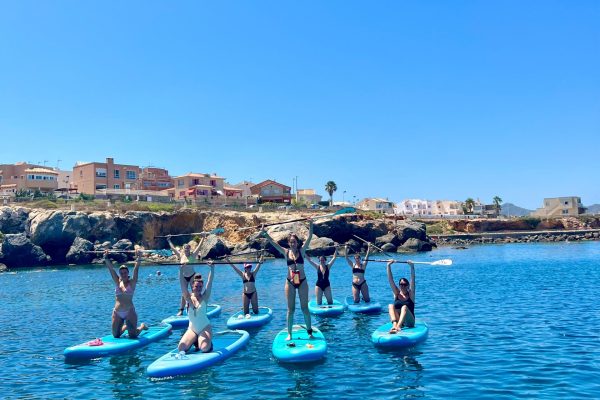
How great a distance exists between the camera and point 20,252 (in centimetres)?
5866

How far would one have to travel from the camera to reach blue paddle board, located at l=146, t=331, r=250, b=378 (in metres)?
12.5

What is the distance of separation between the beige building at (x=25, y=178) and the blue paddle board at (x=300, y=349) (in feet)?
264

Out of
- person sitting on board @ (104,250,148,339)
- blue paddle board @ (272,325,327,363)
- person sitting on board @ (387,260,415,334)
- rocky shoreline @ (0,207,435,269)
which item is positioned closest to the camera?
blue paddle board @ (272,325,327,363)

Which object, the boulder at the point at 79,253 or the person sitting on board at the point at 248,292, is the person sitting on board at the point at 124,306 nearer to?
the person sitting on board at the point at 248,292

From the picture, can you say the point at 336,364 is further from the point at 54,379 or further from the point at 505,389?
the point at 54,379

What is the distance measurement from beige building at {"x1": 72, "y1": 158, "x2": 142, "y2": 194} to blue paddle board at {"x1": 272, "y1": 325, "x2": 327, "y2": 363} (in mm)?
80739

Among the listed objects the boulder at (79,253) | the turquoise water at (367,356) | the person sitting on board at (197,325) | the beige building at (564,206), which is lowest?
the turquoise water at (367,356)

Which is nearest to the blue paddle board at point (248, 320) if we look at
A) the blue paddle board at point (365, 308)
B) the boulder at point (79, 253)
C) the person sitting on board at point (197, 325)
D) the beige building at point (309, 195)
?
the blue paddle board at point (365, 308)

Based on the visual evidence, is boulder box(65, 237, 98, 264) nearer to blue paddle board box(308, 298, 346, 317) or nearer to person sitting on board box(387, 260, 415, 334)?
blue paddle board box(308, 298, 346, 317)

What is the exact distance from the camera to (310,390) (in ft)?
37.8

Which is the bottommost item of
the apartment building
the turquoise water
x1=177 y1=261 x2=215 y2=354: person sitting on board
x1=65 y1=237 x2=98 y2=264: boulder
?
the turquoise water

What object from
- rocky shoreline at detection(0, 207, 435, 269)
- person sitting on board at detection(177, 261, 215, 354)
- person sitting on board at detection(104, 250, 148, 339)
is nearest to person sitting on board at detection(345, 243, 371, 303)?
person sitting on board at detection(177, 261, 215, 354)

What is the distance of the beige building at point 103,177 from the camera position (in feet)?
296

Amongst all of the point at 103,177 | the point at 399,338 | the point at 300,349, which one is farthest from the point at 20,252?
the point at 399,338
